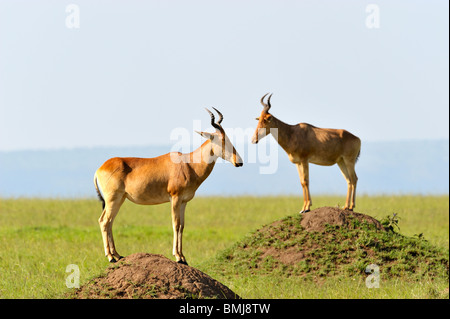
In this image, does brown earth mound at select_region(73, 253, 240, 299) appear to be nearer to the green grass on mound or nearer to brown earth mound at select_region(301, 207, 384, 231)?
the green grass on mound

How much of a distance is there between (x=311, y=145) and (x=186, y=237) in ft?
34.9

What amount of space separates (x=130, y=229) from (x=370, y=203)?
50.3ft

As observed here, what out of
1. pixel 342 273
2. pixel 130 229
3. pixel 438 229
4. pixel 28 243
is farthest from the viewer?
pixel 438 229

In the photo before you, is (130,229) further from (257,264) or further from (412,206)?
(412,206)

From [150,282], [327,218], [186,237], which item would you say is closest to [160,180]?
[150,282]

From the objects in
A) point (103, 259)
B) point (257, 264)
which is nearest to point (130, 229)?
point (103, 259)

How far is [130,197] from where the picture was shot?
36.0 feet

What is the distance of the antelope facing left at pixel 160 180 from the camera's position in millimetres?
10828

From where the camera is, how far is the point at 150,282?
35.5 feet

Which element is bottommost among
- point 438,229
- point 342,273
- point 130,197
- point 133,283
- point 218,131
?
point 438,229

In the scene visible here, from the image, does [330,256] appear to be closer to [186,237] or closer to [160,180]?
[160,180]

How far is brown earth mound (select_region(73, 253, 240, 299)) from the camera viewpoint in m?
10.7

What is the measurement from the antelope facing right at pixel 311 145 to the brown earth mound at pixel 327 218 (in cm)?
28

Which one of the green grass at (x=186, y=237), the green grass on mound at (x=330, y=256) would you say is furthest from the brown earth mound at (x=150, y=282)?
the green grass on mound at (x=330, y=256)
